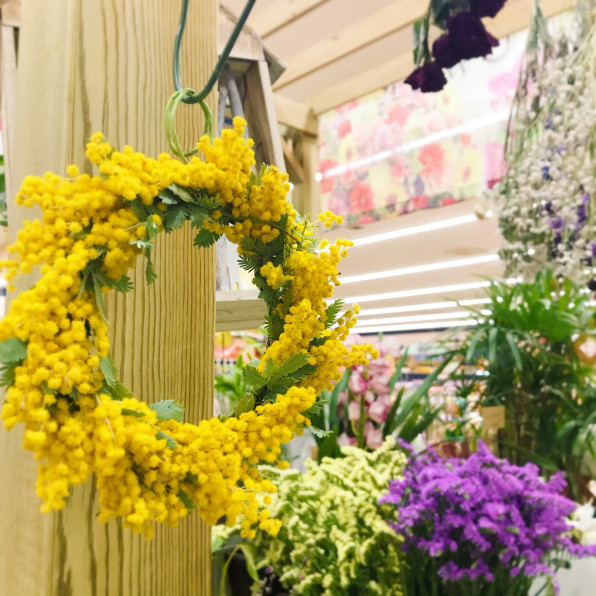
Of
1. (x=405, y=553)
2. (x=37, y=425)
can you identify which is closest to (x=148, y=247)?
(x=37, y=425)

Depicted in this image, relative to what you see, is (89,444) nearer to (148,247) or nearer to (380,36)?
(148,247)

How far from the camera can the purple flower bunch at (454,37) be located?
2.98 ft

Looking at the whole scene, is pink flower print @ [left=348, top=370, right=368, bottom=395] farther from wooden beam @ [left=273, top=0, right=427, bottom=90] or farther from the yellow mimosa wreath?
wooden beam @ [left=273, top=0, right=427, bottom=90]

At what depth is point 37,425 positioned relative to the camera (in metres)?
0.38

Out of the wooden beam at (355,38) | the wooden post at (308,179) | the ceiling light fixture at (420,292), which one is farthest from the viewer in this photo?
the ceiling light fixture at (420,292)

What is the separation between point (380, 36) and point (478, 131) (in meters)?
0.50

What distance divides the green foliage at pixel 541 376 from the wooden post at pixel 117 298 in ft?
4.38

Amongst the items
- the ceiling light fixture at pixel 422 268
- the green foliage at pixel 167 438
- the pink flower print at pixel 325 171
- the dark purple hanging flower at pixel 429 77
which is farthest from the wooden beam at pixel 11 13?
the ceiling light fixture at pixel 422 268

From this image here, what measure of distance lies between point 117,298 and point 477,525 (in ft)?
2.55

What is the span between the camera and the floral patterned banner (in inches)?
81.4

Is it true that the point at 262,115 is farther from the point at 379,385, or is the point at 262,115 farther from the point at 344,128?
the point at 344,128

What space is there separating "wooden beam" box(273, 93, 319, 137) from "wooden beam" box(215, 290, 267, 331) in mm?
969

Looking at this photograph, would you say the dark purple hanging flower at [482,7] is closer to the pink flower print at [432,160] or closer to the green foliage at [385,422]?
the green foliage at [385,422]

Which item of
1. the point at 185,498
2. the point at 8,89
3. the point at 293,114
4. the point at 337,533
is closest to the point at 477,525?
the point at 337,533
